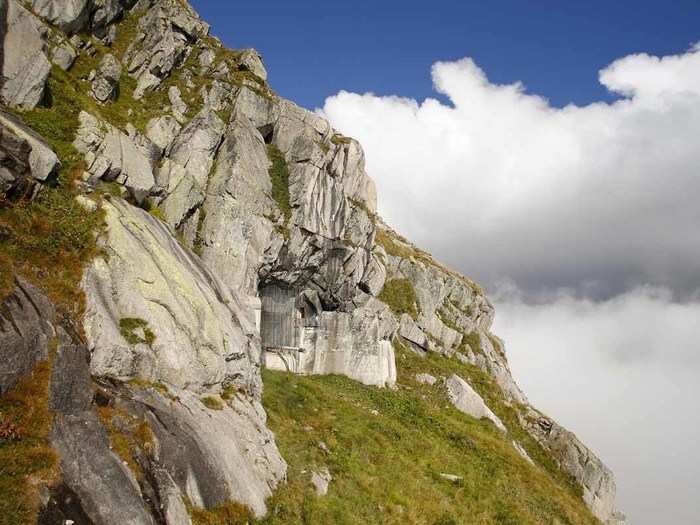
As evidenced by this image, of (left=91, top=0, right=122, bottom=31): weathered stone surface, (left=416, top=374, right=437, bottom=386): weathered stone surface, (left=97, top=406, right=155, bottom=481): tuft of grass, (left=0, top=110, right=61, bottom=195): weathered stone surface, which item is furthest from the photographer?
(left=416, top=374, right=437, bottom=386): weathered stone surface

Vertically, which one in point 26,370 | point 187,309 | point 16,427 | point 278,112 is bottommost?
point 16,427

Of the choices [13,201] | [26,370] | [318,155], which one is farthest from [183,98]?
[26,370]

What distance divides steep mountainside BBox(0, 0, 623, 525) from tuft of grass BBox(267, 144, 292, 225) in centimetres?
18

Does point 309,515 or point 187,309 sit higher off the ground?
point 187,309

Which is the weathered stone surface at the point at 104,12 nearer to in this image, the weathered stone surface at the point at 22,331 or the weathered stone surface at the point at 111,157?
the weathered stone surface at the point at 111,157

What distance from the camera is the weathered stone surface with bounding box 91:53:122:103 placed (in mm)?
29469

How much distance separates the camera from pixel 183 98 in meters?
35.4

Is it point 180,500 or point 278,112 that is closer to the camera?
point 180,500

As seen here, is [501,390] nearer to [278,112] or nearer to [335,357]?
[335,357]

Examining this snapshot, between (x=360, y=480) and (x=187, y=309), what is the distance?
10.9 meters

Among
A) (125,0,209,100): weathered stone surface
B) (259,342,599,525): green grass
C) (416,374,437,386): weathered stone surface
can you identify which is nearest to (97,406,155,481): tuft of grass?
(259,342,599,525): green grass

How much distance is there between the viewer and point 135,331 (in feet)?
54.2

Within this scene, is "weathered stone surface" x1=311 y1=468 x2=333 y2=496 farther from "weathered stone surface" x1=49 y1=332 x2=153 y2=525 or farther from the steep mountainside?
"weathered stone surface" x1=49 y1=332 x2=153 y2=525

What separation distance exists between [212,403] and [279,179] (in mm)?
23526
